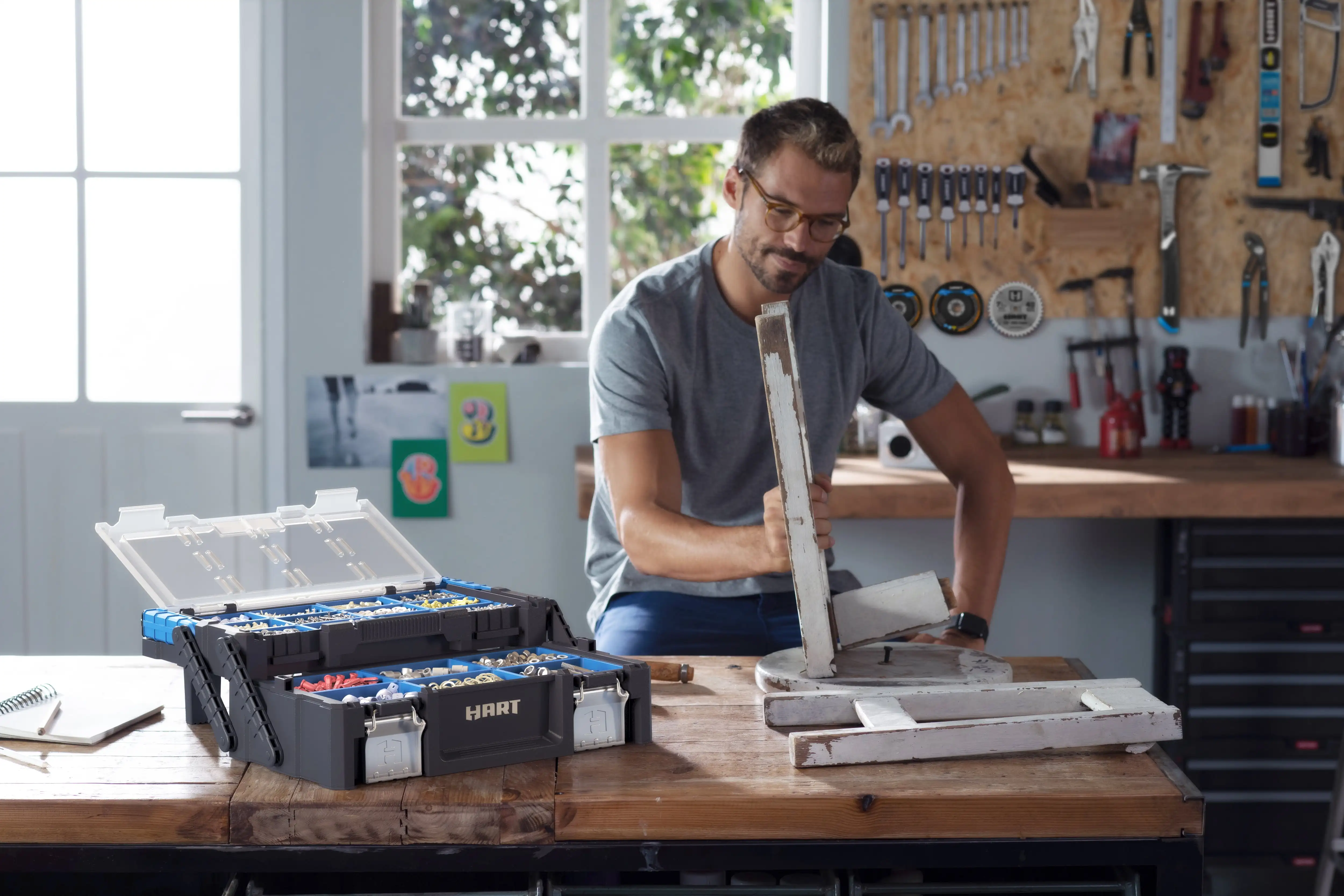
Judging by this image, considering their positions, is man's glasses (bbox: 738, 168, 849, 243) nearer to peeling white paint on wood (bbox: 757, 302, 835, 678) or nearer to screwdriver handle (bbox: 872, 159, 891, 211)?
peeling white paint on wood (bbox: 757, 302, 835, 678)

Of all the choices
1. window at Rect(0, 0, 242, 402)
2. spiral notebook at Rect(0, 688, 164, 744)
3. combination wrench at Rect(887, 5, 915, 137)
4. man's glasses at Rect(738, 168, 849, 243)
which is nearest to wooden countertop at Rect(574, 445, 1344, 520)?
man's glasses at Rect(738, 168, 849, 243)

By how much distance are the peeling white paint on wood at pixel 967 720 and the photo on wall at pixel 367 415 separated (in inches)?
85.9

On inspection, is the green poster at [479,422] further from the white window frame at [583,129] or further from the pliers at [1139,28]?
the pliers at [1139,28]

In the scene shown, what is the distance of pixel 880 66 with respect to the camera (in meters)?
3.30

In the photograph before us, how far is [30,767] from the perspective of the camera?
3.93ft

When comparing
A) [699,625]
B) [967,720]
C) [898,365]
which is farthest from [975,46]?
[967,720]

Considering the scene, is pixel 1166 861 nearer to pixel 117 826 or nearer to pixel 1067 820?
pixel 1067 820

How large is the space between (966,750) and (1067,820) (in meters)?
0.12

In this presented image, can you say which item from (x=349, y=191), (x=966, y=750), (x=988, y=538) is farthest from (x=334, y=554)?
(x=349, y=191)

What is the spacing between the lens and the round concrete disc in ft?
4.58

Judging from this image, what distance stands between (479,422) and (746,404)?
1.45 meters

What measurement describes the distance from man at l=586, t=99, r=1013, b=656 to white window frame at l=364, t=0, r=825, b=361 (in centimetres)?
140

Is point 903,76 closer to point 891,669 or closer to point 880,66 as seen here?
point 880,66

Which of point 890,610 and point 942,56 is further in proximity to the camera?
point 942,56
